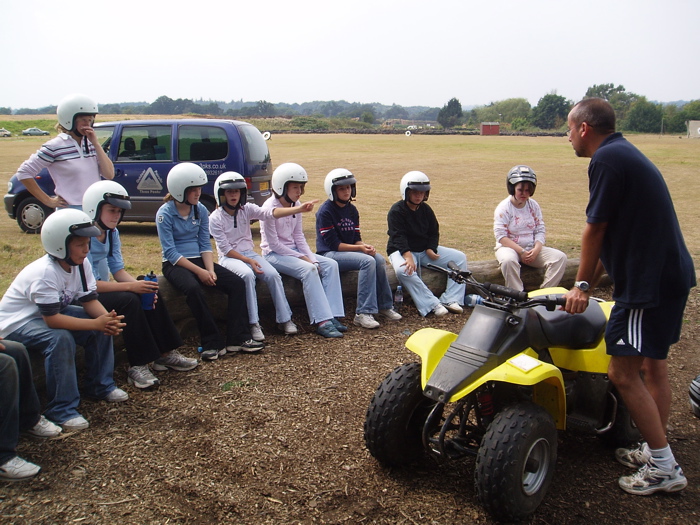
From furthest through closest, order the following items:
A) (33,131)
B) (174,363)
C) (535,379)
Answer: (33,131)
(174,363)
(535,379)

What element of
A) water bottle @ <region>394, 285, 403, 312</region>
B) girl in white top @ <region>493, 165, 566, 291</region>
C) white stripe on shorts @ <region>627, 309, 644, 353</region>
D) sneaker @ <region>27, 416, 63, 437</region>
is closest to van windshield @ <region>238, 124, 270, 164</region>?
water bottle @ <region>394, 285, 403, 312</region>

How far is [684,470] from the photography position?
378cm

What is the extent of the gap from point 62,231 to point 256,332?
2112mm

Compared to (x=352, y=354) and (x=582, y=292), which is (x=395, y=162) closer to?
(x=352, y=354)

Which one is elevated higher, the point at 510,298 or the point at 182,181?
the point at 182,181

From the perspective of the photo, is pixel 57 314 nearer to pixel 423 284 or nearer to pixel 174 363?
pixel 174 363

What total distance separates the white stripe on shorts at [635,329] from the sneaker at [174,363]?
3.37 meters

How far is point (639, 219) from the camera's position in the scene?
10.7 ft

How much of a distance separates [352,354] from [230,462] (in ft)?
6.50

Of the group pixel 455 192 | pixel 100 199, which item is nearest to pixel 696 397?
pixel 100 199

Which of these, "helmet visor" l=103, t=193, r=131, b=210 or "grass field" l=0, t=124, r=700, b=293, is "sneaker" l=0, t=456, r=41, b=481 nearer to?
"helmet visor" l=103, t=193, r=131, b=210

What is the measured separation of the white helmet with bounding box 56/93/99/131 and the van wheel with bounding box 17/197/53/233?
20.5 feet

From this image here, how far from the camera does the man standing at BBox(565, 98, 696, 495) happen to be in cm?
325

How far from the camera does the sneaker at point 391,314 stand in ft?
21.5
